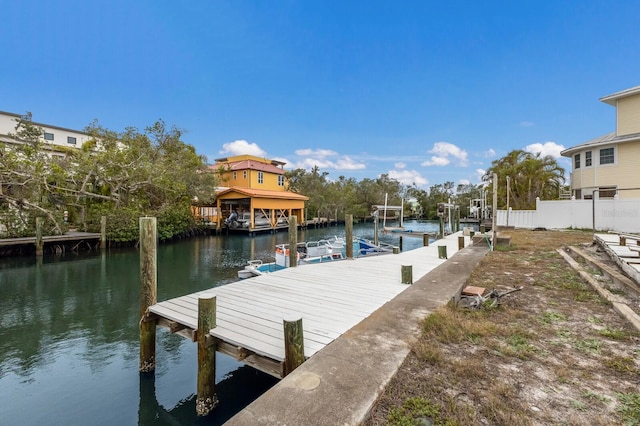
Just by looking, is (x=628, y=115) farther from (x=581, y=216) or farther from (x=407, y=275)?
(x=407, y=275)

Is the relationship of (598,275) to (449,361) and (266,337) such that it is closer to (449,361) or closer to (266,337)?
(449,361)

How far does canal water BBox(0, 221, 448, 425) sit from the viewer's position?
4.61m

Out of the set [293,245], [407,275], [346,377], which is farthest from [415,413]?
[293,245]

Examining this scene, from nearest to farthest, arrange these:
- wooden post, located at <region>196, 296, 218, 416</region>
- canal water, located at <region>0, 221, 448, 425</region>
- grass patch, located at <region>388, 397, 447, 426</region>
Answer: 1. grass patch, located at <region>388, 397, 447, 426</region>
2. wooden post, located at <region>196, 296, 218, 416</region>
3. canal water, located at <region>0, 221, 448, 425</region>

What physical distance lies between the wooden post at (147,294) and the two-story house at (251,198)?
2415 cm

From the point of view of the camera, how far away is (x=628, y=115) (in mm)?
17875

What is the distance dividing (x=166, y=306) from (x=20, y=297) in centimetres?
919

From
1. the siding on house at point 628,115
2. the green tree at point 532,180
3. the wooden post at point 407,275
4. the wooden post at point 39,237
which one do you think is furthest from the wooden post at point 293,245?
the green tree at point 532,180

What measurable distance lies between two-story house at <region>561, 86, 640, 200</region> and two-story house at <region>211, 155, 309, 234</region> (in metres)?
25.0

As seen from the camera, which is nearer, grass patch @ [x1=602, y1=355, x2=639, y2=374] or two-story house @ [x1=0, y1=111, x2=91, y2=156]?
grass patch @ [x1=602, y1=355, x2=639, y2=374]

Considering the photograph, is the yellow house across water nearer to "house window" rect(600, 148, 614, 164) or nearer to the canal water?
the canal water

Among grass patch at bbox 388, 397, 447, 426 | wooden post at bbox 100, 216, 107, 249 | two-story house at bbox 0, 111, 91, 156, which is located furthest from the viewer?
two-story house at bbox 0, 111, 91, 156

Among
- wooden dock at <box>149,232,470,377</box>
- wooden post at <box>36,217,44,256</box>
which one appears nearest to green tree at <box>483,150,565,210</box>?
wooden dock at <box>149,232,470,377</box>

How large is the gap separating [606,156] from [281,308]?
2347 cm
